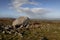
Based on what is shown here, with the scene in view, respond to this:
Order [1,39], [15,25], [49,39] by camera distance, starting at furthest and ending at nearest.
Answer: [15,25] → [49,39] → [1,39]

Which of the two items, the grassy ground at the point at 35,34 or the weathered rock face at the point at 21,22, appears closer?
the grassy ground at the point at 35,34

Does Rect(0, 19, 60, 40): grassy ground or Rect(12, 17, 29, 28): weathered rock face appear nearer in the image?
Rect(0, 19, 60, 40): grassy ground

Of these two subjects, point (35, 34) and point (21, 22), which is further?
point (21, 22)

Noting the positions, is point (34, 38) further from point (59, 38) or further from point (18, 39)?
point (59, 38)

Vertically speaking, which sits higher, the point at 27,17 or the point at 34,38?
the point at 27,17

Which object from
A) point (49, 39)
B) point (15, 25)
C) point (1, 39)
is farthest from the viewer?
point (15, 25)

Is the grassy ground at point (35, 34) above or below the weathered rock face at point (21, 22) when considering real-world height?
below

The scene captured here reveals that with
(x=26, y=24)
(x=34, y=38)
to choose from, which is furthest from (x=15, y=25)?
(x=34, y=38)

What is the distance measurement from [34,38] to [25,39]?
1.29m

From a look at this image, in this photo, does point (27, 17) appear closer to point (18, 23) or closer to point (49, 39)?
point (18, 23)

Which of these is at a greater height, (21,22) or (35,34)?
(21,22)

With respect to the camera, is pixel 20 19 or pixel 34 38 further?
pixel 20 19

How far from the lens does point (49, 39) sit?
17234 mm

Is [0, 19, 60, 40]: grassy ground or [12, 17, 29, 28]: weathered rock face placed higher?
[12, 17, 29, 28]: weathered rock face
